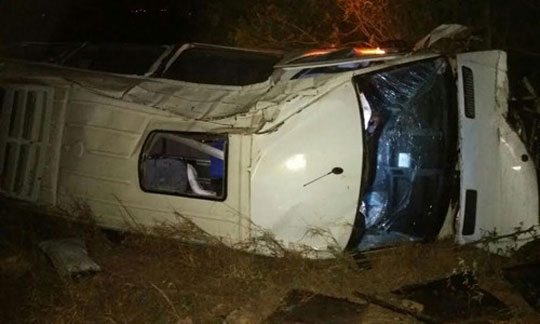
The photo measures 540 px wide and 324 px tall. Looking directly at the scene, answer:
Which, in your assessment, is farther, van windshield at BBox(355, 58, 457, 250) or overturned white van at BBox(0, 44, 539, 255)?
van windshield at BBox(355, 58, 457, 250)

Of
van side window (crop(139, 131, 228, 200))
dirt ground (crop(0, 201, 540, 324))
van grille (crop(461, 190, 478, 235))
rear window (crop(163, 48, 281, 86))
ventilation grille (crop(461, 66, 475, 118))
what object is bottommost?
dirt ground (crop(0, 201, 540, 324))

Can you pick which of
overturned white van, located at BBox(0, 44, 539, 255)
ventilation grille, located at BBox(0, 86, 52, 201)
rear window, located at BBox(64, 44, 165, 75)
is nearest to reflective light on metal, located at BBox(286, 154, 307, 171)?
overturned white van, located at BBox(0, 44, 539, 255)

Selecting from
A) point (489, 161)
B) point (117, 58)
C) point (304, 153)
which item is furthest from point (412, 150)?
point (117, 58)

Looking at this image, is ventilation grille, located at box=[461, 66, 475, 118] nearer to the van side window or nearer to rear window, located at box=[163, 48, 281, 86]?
rear window, located at box=[163, 48, 281, 86]

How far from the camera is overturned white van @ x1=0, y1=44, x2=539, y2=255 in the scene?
4.02 m

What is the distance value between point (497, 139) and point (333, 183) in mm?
1321

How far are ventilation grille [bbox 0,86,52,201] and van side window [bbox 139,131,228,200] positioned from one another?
1087mm

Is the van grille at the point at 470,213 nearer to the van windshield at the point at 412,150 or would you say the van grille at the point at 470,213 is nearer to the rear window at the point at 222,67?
the van windshield at the point at 412,150

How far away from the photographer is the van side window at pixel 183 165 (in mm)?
4180

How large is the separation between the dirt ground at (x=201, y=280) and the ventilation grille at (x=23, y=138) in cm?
47

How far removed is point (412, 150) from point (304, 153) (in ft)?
2.59

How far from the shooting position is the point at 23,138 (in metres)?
4.94

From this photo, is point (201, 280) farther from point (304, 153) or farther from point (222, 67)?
point (222, 67)

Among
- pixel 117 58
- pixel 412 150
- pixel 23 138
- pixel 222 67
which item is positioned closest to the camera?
pixel 412 150
